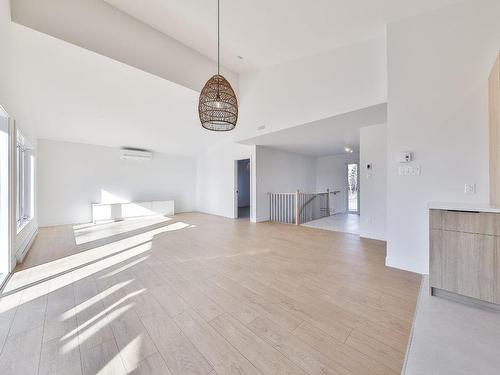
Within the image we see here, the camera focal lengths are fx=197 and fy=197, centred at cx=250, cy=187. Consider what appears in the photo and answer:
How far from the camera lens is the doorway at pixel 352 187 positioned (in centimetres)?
799

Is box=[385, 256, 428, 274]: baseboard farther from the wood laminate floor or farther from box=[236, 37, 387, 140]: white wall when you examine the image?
box=[236, 37, 387, 140]: white wall

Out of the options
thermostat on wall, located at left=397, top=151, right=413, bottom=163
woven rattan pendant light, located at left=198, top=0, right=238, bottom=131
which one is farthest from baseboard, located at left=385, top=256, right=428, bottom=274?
woven rattan pendant light, located at left=198, top=0, right=238, bottom=131

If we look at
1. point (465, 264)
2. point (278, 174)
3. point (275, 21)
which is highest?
point (275, 21)

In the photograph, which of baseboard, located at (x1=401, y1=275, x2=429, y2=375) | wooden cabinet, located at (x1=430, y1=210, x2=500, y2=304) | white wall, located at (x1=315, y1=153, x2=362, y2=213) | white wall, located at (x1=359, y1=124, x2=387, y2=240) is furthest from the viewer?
white wall, located at (x1=315, y1=153, x2=362, y2=213)

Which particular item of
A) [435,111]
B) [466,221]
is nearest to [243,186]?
[435,111]

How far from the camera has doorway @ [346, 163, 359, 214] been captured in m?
7.99

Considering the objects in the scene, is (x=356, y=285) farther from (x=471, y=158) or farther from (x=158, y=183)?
(x=158, y=183)

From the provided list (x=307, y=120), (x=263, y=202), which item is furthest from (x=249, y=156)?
(x=307, y=120)

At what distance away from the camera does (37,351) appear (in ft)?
4.46

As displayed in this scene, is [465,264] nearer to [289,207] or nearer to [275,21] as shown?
[275,21]

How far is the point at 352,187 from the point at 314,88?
18.3 ft

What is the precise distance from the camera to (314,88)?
3.79 meters

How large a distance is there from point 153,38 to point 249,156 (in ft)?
12.2

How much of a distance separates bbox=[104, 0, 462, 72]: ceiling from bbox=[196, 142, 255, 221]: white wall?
3037 mm
